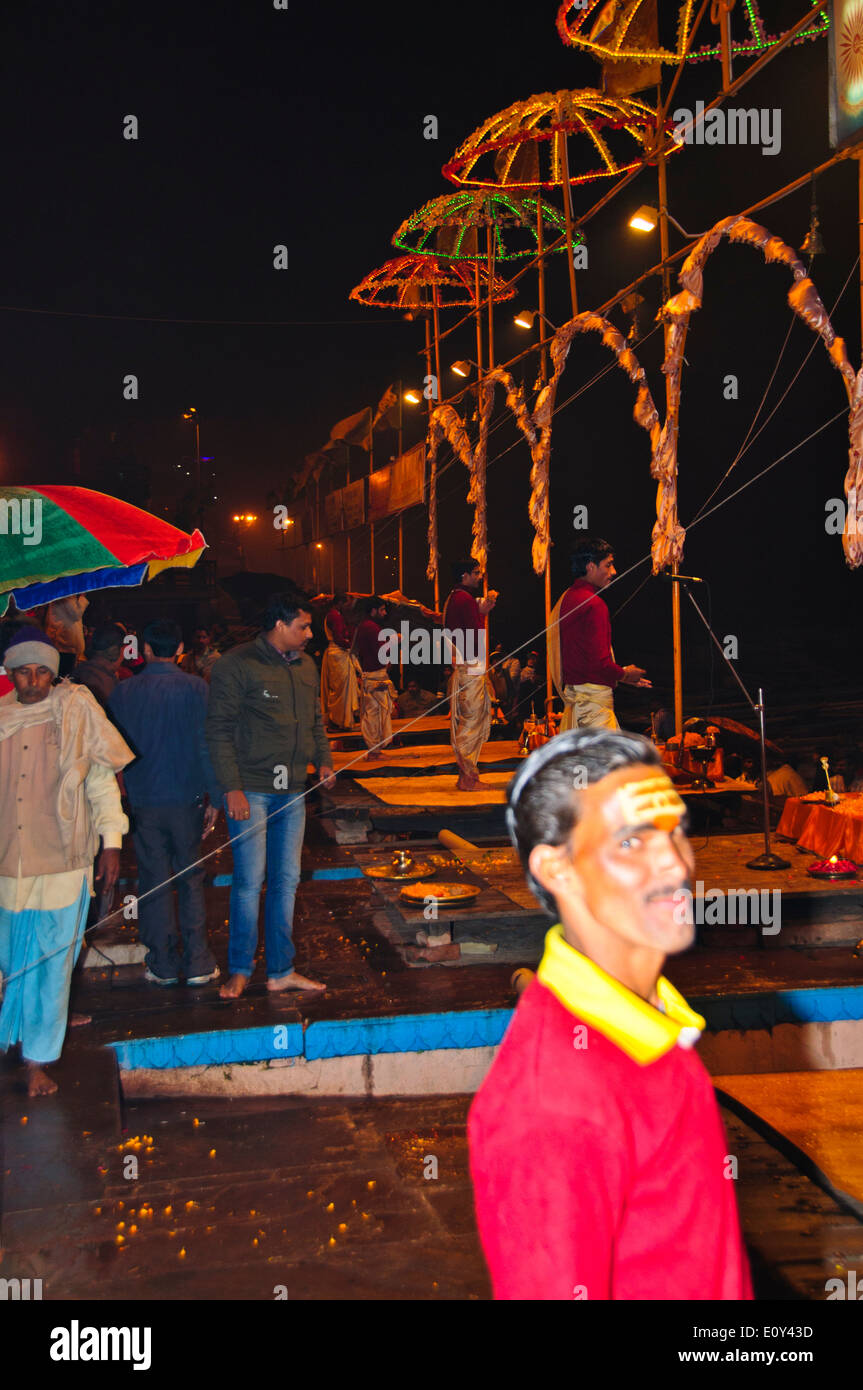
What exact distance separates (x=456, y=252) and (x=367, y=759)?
304 inches

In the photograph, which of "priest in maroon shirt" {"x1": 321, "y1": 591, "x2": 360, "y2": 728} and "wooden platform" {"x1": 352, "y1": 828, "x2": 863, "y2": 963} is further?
"priest in maroon shirt" {"x1": 321, "y1": 591, "x2": 360, "y2": 728}

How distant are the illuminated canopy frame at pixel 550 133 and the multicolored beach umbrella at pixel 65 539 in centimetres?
625

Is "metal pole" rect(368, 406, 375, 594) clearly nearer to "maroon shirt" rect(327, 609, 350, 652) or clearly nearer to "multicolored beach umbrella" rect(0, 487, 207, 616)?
"maroon shirt" rect(327, 609, 350, 652)

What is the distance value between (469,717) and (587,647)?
243 centimetres

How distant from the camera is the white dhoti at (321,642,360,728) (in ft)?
50.2

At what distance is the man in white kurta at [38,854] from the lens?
4402 millimetres

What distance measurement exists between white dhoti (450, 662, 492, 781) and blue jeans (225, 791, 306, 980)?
469 centimetres

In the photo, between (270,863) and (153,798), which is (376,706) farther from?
(270,863)

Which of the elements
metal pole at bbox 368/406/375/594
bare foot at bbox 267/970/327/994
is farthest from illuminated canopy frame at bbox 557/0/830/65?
metal pole at bbox 368/406/375/594

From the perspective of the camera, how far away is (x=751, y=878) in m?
6.58

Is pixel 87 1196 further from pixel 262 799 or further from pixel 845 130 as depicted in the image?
pixel 845 130

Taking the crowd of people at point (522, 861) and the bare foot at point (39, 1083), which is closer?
the crowd of people at point (522, 861)

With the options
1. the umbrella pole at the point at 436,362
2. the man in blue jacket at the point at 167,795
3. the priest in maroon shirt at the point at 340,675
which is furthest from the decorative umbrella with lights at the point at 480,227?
the man in blue jacket at the point at 167,795

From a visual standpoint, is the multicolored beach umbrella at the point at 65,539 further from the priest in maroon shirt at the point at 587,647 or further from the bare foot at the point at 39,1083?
the priest in maroon shirt at the point at 587,647
